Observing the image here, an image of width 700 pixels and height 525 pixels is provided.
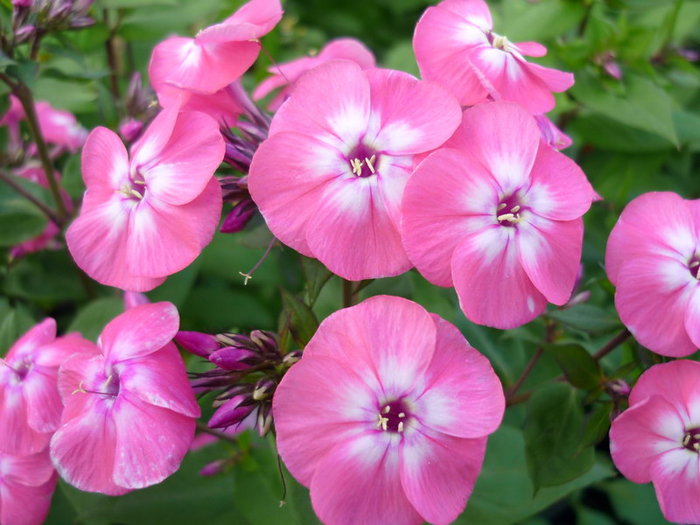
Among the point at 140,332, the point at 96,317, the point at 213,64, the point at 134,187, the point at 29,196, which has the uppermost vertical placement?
the point at 213,64

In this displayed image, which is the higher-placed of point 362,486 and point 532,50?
point 532,50

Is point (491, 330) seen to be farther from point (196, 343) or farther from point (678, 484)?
point (196, 343)

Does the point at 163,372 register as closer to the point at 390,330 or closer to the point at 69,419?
the point at 69,419

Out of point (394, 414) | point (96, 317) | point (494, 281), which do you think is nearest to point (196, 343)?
point (394, 414)

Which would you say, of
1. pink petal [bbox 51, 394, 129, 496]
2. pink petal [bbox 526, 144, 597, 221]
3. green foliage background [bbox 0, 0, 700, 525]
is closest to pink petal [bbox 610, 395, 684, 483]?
green foliage background [bbox 0, 0, 700, 525]

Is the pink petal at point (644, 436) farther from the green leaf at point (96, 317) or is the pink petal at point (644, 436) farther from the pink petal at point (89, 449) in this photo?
the green leaf at point (96, 317)

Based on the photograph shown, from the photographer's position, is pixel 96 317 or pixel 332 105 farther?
pixel 96 317

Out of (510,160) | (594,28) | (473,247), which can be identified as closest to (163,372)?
(473,247)

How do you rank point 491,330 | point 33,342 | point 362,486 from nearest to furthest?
1. point 362,486
2. point 33,342
3. point 491,330

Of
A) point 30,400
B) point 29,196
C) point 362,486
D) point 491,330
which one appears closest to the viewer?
point 362,486
